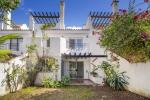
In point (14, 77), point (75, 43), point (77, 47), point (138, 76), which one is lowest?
point (14, 77)

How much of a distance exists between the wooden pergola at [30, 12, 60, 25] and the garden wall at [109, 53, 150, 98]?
15.6 metres

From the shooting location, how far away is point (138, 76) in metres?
14.3

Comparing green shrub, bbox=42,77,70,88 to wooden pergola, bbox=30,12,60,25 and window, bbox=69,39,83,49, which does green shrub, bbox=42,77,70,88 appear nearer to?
window, bbox=69,39,83,49

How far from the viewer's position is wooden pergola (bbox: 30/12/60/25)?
29969 mm

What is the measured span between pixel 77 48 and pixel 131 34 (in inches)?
754

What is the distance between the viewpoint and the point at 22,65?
764 inches

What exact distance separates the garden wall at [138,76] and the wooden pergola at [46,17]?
15628mm

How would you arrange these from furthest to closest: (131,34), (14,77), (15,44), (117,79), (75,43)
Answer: (75,43), (15,44), (14,77), (117,79), (131,34)

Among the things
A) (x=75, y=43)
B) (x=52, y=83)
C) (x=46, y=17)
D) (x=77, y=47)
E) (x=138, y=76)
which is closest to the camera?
(x=138, y=76)

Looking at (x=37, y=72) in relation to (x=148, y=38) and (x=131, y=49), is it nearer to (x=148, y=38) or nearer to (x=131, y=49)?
(x=131, y=49)

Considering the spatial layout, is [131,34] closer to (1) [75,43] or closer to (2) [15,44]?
(1) [75,43]

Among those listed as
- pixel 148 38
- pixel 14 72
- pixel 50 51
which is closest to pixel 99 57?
pixel 50 51

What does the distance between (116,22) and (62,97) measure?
5.29m

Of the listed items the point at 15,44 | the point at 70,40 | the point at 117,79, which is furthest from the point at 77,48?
the point at 117,79
